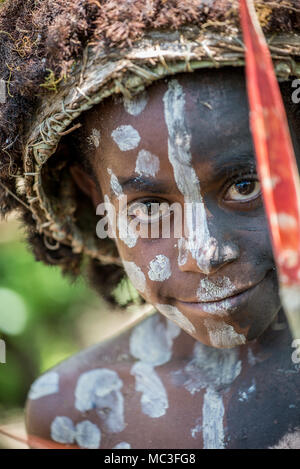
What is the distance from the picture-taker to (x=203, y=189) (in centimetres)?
153

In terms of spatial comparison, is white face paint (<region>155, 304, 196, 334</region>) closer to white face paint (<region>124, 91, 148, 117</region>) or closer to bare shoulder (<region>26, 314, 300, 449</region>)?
bare shoulder (<region>26, 314, 300, 449</region>)

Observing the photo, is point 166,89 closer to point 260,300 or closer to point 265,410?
point 260,300

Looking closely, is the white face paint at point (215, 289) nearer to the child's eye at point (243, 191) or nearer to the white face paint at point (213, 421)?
the child's eye at point (243, 191)

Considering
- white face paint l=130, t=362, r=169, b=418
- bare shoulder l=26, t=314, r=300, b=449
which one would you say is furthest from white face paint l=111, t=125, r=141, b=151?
white face paint l=130, t=362, r=169, b=418

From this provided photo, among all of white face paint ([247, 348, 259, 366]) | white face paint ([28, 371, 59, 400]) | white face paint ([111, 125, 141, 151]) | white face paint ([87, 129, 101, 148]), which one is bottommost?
white face paint ([28, 371, 59, 400])

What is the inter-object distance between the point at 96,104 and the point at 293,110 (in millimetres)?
518

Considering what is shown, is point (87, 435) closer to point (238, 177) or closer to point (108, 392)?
point (108, 392)

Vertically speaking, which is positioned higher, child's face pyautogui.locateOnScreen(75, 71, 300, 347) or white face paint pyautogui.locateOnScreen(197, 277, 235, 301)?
child's face pyautogui.locateOnScreen(75, 71, 300, 347)

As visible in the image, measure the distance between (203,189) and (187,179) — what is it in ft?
0.16

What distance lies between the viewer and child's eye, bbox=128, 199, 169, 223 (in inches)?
63.7

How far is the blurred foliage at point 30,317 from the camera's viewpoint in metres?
3.79

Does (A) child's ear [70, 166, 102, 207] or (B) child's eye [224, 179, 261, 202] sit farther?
(A) child's ear [70, 166, 102, 207]

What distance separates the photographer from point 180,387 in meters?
2.00

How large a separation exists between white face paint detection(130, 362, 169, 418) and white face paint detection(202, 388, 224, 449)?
0.16m
